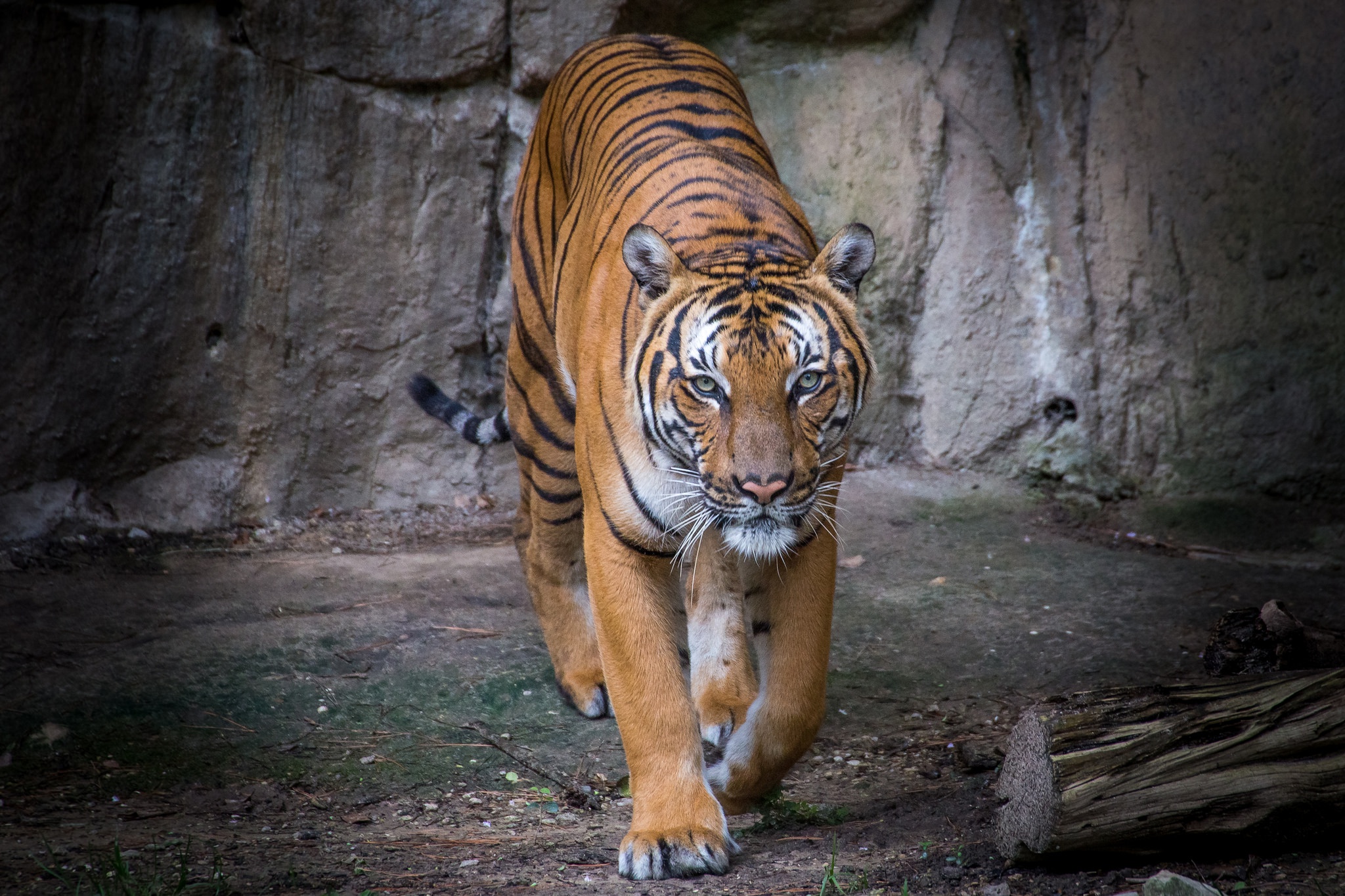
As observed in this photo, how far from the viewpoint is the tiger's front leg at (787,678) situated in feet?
9.70

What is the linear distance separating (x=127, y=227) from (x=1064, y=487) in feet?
13.8

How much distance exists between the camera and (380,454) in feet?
18.1

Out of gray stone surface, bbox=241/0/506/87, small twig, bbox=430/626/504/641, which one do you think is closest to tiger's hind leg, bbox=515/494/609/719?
small twig, bbox=430/626/504/641

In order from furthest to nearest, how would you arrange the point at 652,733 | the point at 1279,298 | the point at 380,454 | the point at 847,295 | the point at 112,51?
1. the point at 380,454
2. the point at 1279,298
3. the point at 112,51
4. the point at 847,295
5. the point at 652,733

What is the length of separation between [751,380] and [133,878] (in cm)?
168

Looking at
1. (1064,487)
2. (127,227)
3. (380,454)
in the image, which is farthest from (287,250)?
(1064,487)

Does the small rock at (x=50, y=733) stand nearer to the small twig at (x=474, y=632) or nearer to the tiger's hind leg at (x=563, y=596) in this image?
the small twig at (x=474, y=632)

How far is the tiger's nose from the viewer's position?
263 cm

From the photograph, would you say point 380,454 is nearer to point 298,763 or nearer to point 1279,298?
point 298,763

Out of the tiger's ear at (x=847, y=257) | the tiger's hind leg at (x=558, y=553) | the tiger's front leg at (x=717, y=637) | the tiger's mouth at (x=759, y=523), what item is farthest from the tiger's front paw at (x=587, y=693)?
the tiger's ear at (x=847, y=257)

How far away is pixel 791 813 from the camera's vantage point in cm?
316

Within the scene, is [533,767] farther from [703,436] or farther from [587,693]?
[703,436]

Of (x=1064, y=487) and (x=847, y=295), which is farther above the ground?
(x=847, y=295)

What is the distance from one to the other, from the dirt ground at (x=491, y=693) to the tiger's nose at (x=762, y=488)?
0.82 metres
